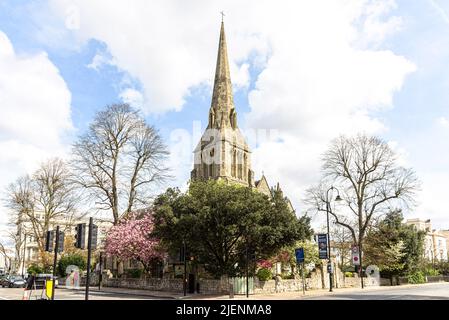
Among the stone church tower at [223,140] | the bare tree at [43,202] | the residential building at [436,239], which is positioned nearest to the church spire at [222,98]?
the stone church tower at [223,140]

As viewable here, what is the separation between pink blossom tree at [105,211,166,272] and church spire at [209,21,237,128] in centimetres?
2967

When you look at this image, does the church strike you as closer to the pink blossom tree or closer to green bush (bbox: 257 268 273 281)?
the pink blossom tree

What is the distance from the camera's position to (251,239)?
2789 centimetres

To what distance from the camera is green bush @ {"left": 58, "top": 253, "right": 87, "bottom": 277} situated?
156 feet

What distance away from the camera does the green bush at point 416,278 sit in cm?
4800

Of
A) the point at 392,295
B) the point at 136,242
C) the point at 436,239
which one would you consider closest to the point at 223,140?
the point at 136,242

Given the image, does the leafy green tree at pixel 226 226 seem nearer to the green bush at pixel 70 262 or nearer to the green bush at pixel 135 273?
the green bush at pixel 135 273

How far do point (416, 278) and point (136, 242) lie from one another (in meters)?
35.4

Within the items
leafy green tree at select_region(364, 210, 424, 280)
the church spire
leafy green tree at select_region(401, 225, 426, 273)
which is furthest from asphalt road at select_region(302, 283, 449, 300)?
the church spire

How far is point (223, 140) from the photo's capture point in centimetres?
6250

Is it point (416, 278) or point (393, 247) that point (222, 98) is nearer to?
point (393, 247)

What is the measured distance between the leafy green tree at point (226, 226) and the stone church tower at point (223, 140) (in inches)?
1276
